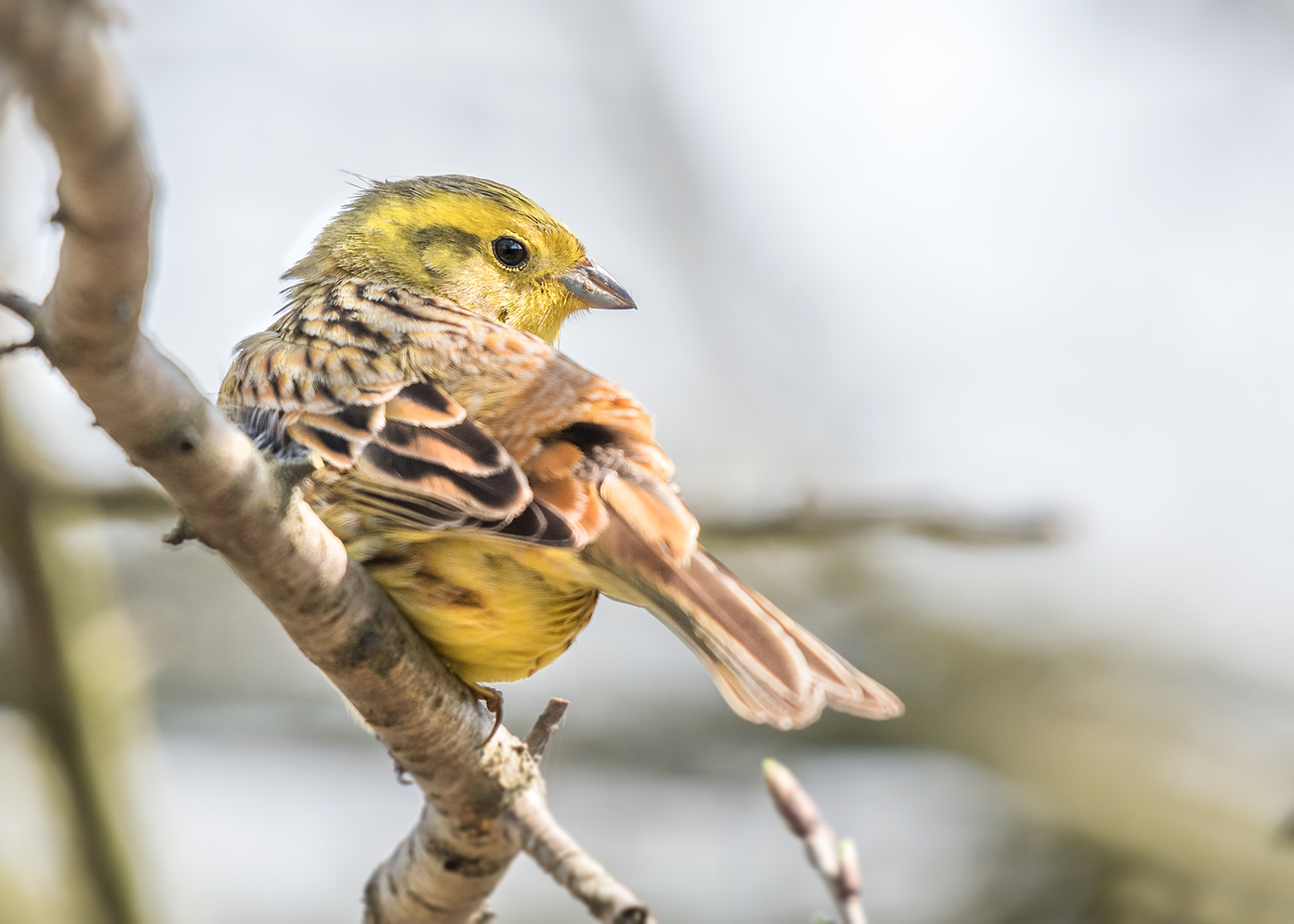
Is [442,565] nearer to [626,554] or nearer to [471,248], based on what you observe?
[626,554]

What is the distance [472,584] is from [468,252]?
155 cm

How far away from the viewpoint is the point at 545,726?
3023 millimetres

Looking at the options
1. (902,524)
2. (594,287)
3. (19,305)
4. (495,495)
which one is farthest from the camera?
(902,524)

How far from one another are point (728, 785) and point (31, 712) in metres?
3.87

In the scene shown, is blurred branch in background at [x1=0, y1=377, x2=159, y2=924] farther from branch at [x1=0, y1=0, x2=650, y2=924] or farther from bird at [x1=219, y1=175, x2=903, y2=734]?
branch at [x1=0, y1=0, x2=650, y2=924]

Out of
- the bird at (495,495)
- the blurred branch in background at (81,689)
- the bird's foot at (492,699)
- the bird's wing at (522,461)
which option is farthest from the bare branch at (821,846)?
the blurred branch in background at (81,689)

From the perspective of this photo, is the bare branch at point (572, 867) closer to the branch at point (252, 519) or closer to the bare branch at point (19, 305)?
the branch at point (252, 519)

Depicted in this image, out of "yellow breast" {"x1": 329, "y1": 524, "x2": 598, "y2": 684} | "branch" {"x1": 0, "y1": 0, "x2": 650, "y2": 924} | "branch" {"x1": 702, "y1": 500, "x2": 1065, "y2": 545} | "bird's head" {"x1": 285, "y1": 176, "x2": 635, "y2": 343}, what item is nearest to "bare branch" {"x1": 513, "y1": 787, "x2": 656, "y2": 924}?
"branch" {"x1": 0, "y1": 0, "x2": 650, "y2": 924}

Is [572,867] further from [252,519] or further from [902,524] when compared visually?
[902,524]

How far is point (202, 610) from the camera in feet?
24.5

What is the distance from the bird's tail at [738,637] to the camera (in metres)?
2.32

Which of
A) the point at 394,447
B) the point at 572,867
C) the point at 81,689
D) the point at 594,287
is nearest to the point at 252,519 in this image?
the point at 394,447

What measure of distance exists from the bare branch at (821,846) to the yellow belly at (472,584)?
729 millimetres

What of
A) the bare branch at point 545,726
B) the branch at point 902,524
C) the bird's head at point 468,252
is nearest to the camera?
the bare branch at point 545,726
